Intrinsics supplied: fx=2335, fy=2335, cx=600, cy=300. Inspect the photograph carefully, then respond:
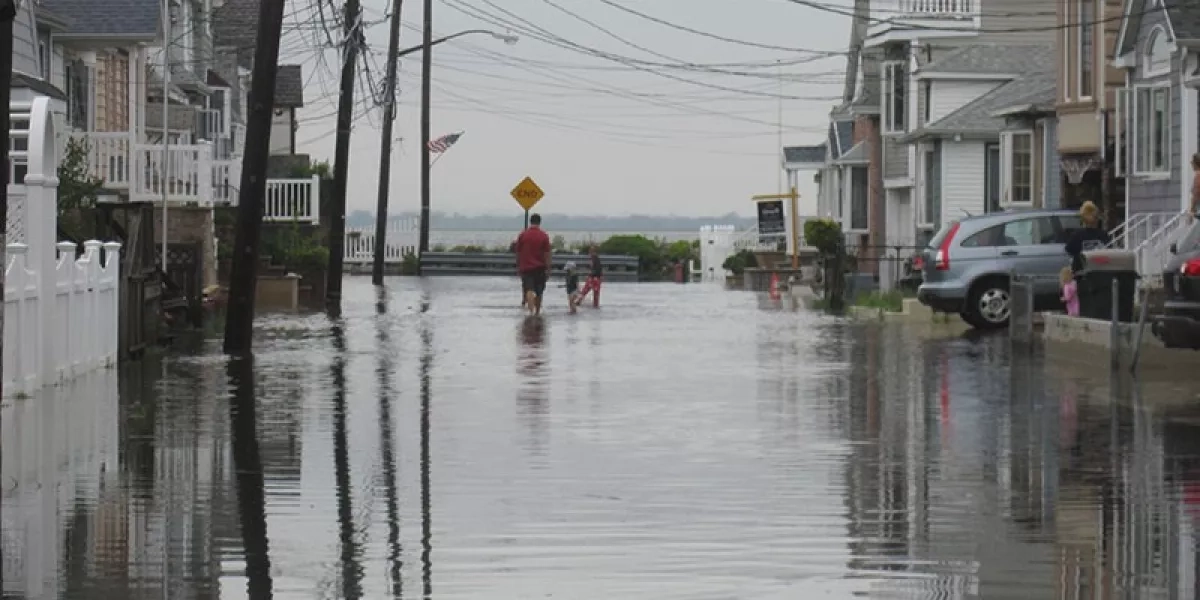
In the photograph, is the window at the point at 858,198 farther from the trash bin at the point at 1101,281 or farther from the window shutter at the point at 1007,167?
the trash bin at the point at 1101,281

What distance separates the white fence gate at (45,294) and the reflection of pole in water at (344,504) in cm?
245

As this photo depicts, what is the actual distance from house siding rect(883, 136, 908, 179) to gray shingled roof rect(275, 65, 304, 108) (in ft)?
83.8

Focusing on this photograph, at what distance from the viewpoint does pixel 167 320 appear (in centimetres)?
2948

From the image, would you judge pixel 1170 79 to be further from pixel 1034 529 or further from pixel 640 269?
pixel 640 269

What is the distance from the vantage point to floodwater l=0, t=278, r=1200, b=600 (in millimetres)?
10211

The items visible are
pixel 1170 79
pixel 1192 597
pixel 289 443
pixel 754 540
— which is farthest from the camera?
pixel 1170 79

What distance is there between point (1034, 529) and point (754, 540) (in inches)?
59.5

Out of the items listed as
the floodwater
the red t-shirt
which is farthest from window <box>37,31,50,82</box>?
the floodwater

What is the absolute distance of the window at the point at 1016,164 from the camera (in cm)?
5169

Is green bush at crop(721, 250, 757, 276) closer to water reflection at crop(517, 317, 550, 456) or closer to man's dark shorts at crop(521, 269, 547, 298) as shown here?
man's dark shorts at crop(521, 269, 547, 298)

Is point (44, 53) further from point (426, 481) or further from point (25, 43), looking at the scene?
point (426, 481)

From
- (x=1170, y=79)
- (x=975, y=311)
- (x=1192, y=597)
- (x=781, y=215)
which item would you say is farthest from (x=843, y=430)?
(x=781, y=215)

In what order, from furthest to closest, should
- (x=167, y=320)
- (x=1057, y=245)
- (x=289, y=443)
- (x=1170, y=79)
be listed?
1. (x=1170, y=79)
2. (x=1057, y=245)
3. (x=167, y=320)
4. (x=289, y=443)

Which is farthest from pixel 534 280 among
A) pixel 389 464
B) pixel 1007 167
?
pixel 389 464
